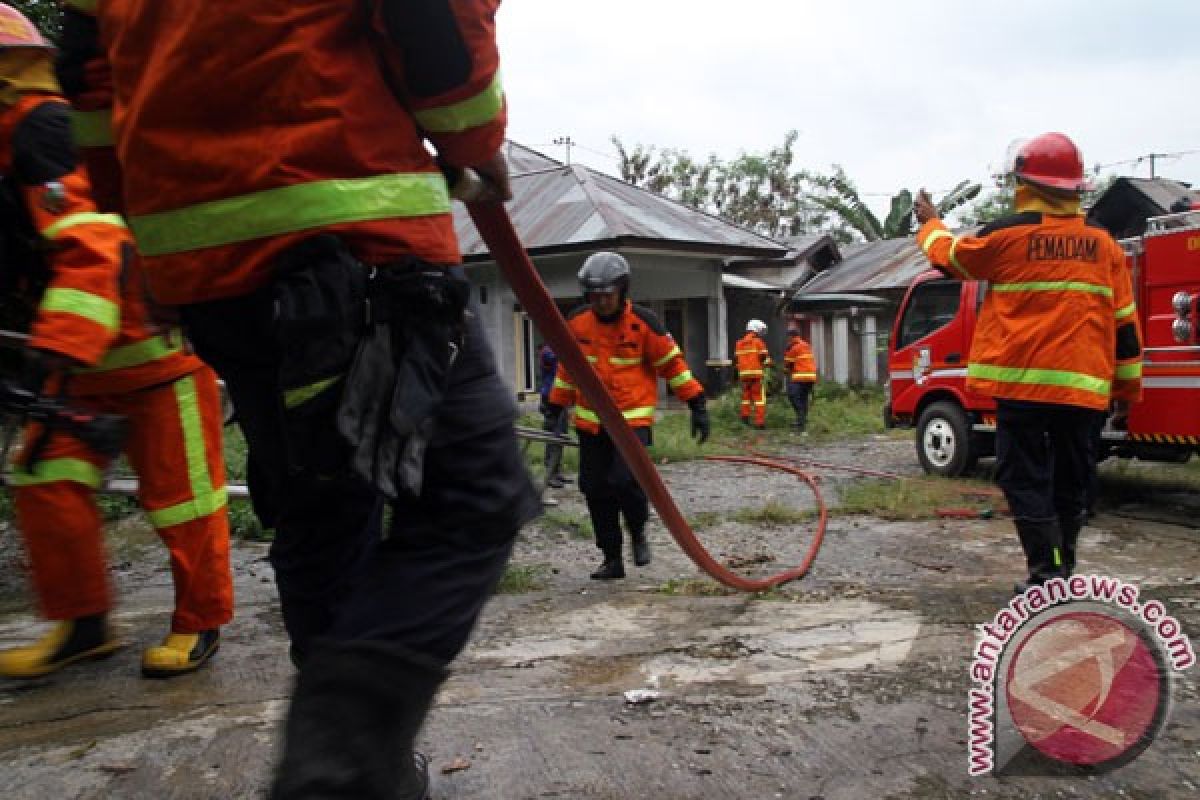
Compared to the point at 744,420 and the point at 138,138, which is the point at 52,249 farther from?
the point at 744,420

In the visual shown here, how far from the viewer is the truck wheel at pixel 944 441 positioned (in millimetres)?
8961

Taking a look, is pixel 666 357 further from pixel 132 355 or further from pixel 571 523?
pixel 132 355

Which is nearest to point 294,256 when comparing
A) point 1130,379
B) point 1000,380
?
point 1000,380

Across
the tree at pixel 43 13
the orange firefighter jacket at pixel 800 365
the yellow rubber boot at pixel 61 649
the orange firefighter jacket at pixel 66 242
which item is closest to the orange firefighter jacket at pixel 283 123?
the orange firefighter jacket at pixel 66 242

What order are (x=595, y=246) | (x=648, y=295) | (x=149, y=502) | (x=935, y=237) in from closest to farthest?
(x=149, y=502) → (x=935, y=237) → (x=595, y=246) → (x=648, y=295)

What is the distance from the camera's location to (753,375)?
15148mm

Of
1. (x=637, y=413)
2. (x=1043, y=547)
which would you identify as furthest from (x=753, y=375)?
(x=1043, y=547)

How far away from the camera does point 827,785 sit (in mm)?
2293

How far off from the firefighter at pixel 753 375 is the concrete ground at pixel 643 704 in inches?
397

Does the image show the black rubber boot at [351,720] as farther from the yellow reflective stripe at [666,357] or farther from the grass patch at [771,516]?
the grass patch at [771,516]

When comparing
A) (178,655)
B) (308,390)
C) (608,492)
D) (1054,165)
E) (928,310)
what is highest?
(1054,165)

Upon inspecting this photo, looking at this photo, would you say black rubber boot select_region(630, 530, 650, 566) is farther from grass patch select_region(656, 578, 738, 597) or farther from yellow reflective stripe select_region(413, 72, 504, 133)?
yellow reflective stripe select_region(413, 72, 504, 133)

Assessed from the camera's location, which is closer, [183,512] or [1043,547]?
[183,512]

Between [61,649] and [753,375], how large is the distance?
41.5 feet
